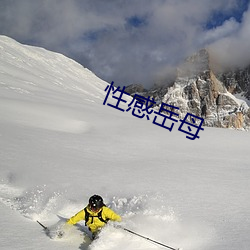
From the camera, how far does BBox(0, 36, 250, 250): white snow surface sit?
205 inches

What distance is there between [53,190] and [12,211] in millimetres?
1314

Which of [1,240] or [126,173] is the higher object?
[126,173]

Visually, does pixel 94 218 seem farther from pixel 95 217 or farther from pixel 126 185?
pixel 126 185

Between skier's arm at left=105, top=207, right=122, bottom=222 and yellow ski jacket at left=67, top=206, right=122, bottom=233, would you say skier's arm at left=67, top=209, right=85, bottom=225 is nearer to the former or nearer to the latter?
yellow ski jacket at left=67, top=206, right=122, bottom=233

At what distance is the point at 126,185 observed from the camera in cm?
762

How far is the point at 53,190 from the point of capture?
23.6 feet

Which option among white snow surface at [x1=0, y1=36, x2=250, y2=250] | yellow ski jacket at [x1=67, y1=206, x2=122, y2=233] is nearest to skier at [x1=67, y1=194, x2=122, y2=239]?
yellow ski jacket at [x1=67, y1=206, x2=122, y2=233]

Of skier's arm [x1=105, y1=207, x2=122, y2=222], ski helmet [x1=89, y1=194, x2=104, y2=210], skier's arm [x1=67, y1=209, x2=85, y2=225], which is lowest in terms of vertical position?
skier's arm [x1=67, y1=209, x2=85, y2=225]

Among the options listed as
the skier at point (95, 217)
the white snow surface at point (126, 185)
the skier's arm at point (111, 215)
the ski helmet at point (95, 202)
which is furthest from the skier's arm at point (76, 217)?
the skier's arm at point (111, 215)

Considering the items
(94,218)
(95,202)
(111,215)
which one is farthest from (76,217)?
(111,215)

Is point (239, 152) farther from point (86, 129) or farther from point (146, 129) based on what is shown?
point (86, 129)

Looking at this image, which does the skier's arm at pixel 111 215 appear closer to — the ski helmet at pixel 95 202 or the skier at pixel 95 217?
the skier at pixel 95 217

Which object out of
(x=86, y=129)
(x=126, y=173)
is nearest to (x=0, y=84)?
(x=86, y=129)

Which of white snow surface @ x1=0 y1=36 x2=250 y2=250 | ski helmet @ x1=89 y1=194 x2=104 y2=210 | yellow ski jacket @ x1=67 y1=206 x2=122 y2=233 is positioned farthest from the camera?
yellow ski jacket @ x1=67 y1=206 x2=122 y2=233
